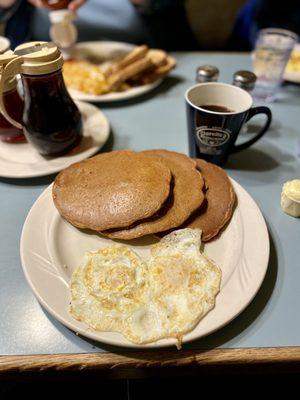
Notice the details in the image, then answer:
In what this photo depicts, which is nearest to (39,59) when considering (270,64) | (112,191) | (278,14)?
(112,191)

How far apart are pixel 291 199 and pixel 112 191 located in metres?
0.45

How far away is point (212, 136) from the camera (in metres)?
0.94

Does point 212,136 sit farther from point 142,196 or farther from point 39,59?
point 39,59

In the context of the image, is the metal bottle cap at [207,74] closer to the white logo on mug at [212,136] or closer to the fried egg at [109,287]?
the white logo on mug at [212,136]

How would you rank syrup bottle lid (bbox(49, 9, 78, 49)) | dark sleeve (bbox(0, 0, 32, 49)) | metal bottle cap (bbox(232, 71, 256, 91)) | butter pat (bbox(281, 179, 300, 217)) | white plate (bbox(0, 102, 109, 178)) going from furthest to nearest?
dark sleeve (bbox(0, 0, 32, 49))
syrup bottle lid (bbox(49, 9, 78, 49))
metal bottle cap (bbox(232, 71, 256, 91))
white plate (bbox(0, 102, 109, 178))
butter pat (bbox(281, 179, 300, 217))

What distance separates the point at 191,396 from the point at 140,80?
113 centimetres

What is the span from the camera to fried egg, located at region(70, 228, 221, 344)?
0.63 meters

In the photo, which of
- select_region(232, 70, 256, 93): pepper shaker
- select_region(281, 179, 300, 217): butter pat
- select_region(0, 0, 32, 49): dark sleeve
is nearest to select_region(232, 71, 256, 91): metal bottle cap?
select_region(232, 70, 256, 93): pepper shaker

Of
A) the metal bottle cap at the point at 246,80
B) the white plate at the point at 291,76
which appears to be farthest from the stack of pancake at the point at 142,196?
the white plate at the point at 291,76

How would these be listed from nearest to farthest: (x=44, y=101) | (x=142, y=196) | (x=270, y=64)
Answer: (x=142, y=196), (x=44, y=101), (x=270, y=64)

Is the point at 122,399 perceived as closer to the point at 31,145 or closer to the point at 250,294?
the point at 250,294

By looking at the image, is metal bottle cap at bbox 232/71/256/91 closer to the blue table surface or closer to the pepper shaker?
the pepper shaker

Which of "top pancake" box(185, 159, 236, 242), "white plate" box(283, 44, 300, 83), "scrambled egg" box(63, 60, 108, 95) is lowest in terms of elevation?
"top pancake" box(185, 159, 236, 242)

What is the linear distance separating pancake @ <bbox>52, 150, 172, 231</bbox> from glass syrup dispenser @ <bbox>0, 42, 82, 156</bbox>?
0.45 ft
